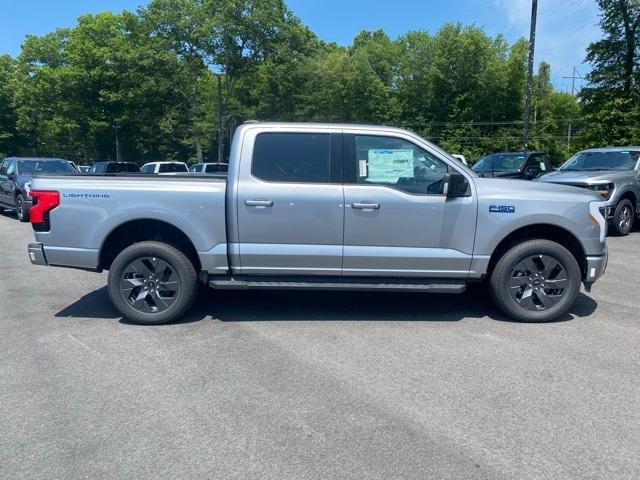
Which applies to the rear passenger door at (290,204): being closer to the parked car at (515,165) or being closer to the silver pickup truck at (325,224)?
the silver pickup truck at (325,224)

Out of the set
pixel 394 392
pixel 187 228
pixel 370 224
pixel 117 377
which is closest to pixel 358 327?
pixel 370 224

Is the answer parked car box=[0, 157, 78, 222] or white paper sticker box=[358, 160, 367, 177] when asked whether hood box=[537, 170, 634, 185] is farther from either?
parked car box=[0, 157, 78, 222]

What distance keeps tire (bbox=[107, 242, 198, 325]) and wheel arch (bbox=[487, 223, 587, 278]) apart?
10.5ft

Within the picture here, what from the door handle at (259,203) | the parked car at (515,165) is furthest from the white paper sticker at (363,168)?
the parked car at (515,165)

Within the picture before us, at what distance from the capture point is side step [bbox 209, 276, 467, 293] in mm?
5133

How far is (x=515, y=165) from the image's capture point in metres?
15.5

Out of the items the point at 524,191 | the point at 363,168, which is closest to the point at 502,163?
the point at 524,191

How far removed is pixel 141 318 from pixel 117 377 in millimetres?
1266

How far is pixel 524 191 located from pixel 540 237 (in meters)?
0.61

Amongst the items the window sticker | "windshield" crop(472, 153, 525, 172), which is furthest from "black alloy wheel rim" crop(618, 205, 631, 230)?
the window sticker

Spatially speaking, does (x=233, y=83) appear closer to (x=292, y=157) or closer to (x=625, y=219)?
(x=625, y=219)

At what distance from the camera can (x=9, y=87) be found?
170 feet

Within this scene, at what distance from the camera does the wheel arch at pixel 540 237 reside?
5301mm

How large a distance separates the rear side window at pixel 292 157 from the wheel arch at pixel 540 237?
6.51 feet
